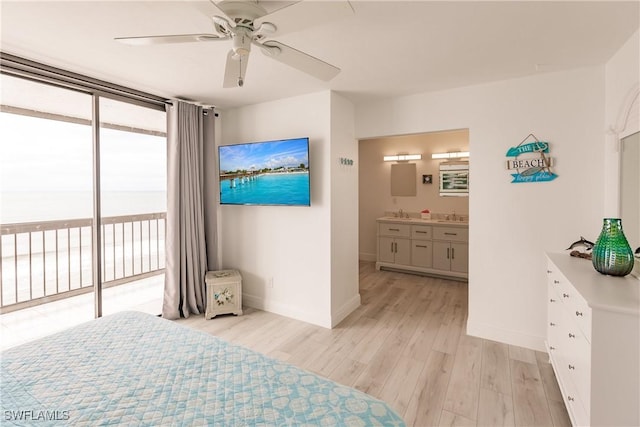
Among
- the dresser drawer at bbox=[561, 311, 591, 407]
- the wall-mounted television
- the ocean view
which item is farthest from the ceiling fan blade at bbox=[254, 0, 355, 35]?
the ocean view

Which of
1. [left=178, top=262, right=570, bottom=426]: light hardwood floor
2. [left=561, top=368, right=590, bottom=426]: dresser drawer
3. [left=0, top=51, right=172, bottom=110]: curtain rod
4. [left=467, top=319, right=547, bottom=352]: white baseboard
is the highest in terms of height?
[left=0, top=51, right=172, bottom=110]: curtain rod

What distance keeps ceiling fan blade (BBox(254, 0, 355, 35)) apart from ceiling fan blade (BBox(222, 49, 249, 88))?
31cm

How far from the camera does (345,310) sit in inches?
136

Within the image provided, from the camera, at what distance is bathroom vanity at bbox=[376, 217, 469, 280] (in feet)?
15.2

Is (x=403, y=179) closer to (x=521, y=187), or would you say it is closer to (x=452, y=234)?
(x=452, y=234)

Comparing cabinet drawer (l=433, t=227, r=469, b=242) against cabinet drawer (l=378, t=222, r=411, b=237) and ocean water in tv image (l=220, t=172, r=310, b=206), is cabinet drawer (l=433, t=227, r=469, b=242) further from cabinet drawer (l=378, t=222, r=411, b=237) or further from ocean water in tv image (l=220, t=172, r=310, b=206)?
ocean water in tv image (l=220, t=172, r=310, b=206)

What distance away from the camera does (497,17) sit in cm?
177

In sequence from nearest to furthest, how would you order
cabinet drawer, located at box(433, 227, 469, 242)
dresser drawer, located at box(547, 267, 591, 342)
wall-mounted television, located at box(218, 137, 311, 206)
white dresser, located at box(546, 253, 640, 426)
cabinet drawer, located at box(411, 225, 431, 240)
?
1. white dresser, located at box(546, 253, 640, 426)
2. dresser drawer, located at box(547, 267, 591, 342)
3. wall-mounted television, located at box(218, 137, 311, 206)
4. cabinet drawer, located at box(433, 227, 469, 242)
5. cabinet drawer, located at box(411, 225, 431, 240)

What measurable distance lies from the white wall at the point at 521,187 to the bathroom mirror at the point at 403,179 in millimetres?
2354

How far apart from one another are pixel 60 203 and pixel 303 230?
265 cm

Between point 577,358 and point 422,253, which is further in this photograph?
point 422,253

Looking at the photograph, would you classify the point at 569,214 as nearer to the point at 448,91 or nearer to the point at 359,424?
the point at 448,91

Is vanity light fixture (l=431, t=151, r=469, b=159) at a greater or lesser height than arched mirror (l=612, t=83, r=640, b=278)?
greater

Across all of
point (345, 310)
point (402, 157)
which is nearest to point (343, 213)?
point (345, 310)
